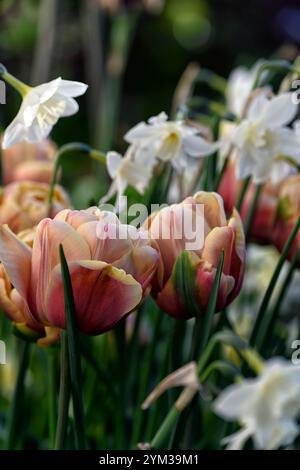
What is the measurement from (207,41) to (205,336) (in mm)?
2714

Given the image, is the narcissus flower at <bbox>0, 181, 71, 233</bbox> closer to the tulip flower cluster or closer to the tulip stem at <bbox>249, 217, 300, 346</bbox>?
the tulip flower cluster

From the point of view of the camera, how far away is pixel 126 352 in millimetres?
603

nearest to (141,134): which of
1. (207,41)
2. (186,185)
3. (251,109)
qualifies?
(251,109)

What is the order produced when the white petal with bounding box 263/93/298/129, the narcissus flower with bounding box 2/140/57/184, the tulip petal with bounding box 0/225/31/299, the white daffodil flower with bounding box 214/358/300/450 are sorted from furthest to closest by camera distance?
1. the narcissus flower with bounding box 2/140/57/184
2. the white petal with bounding box 263/93/298/129
3. the tulip petal with bounding box 0/225/31/299
4. the white daffodil flower with bounding box 214/358/300/450

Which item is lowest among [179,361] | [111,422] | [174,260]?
[111,422]

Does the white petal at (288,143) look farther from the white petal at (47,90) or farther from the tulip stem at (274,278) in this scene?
the white petal at (47,90)

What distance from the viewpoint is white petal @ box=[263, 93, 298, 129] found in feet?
1.72

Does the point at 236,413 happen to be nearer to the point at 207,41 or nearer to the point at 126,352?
the point at 126,352

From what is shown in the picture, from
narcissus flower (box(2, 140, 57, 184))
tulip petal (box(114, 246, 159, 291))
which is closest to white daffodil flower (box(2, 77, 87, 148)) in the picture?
tulip petal (box(114, 246, 159, 291))

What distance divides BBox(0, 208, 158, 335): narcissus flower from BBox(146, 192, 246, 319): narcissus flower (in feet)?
0.06

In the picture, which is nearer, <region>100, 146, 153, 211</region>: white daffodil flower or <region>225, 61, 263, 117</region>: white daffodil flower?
<region>100, 146, 153, 211</region>: white daffodil flower

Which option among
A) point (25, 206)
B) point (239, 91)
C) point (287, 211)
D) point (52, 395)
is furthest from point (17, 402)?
point (239, 91)

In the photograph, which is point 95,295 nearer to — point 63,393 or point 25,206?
point 63,393

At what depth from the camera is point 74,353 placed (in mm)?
430
